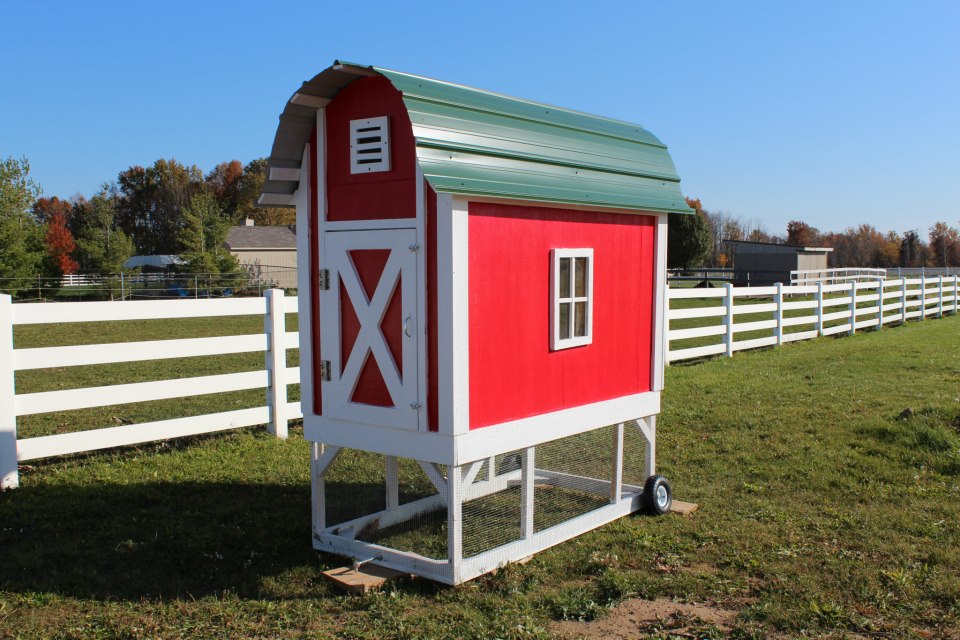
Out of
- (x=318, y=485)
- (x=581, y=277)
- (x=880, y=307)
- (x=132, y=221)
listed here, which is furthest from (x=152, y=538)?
(x=132, y=221)

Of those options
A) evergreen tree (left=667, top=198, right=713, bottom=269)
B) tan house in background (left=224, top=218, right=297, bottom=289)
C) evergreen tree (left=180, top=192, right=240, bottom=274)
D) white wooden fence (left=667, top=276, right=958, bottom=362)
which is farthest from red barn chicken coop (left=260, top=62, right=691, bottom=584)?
tan house in background (left=224, top=218, right=297, bottom=289)

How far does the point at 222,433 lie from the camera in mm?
8742

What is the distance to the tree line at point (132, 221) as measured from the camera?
39.5 m

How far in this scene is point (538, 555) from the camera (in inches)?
218

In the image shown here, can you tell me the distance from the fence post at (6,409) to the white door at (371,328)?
294cm

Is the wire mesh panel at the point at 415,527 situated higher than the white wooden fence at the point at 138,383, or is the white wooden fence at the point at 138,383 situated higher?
the white wooden fence at the point at 138,383

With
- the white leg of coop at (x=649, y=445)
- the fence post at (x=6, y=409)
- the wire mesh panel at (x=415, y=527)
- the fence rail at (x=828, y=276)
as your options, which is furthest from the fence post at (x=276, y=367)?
the fence rail at (x=828, y=276)

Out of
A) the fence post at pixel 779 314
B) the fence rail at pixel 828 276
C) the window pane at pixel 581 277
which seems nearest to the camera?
the window pane at pixel 581 277

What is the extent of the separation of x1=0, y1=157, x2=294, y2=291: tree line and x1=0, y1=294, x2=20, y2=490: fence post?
8.02 ft

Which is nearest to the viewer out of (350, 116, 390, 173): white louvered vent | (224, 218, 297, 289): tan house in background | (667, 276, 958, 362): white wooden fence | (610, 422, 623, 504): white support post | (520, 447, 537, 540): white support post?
(350, 116, 390, 173): white louvered vent

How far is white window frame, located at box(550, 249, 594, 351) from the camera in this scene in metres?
5.53

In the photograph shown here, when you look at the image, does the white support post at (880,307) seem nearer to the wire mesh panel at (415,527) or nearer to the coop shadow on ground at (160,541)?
the wire mesh panel at (415,527)

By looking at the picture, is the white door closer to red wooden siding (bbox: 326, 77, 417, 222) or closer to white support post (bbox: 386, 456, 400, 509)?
red wooden siding (bbox: 326, 77, 417, 222)

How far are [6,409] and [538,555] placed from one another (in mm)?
4314
